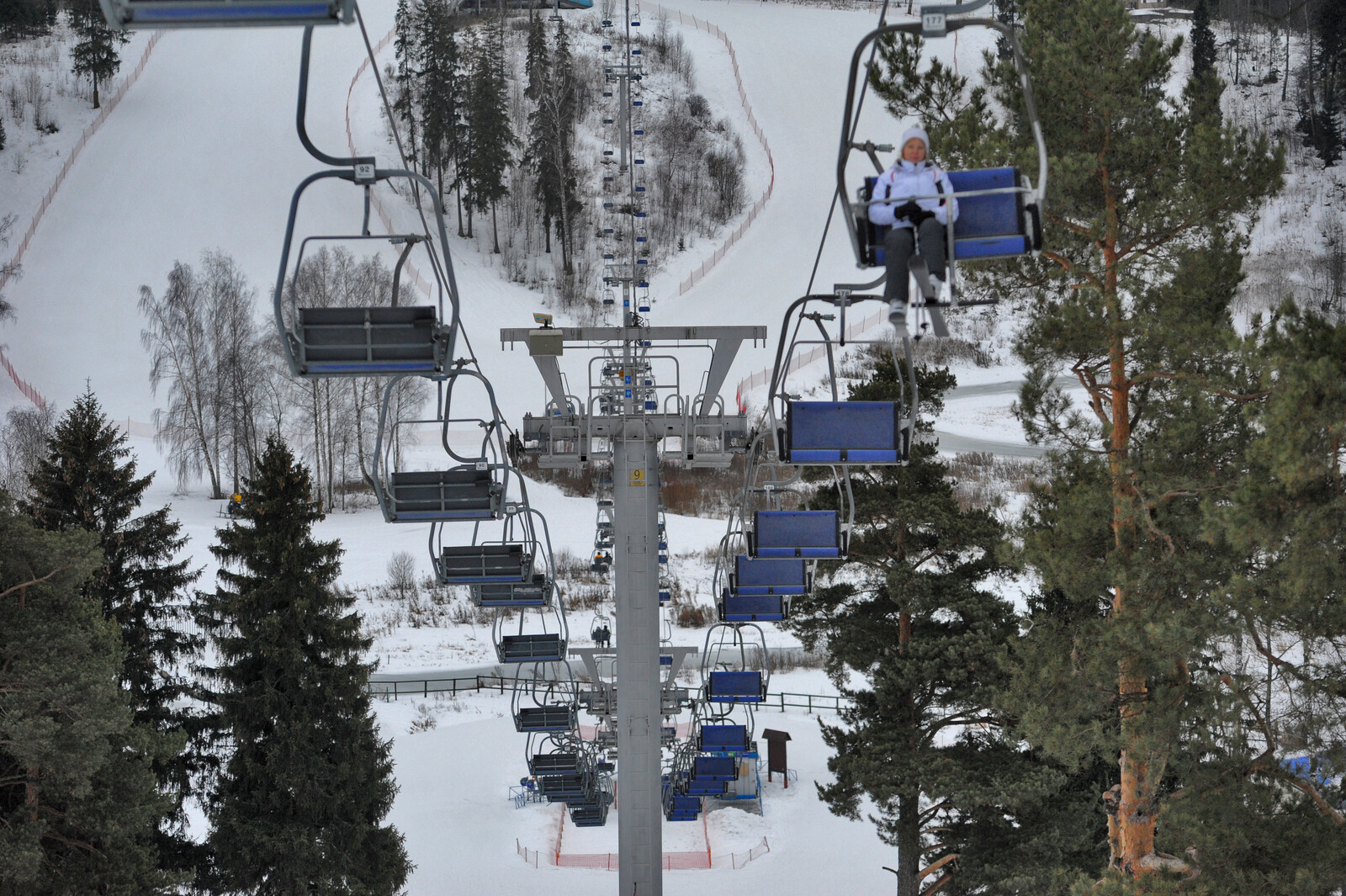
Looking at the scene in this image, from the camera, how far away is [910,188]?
16.9 ft

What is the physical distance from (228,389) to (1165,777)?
3103cm

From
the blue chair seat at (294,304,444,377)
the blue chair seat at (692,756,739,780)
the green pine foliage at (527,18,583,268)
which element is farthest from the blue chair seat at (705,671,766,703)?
the green pine foliage at (527,18,583,268)

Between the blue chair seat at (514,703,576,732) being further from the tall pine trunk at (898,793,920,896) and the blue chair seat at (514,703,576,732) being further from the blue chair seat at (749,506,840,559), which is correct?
the blue chair seat at (749,506,840,559)

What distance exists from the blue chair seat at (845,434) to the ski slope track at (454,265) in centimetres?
953

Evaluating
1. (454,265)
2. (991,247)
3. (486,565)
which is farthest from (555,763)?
(454,265)

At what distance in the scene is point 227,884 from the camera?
13.5 m

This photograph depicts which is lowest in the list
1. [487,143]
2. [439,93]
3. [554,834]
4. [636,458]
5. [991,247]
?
[554,834]

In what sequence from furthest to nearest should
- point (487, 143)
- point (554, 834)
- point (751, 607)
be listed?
point (487, 143) < point (554, 834) < point (751, 607)

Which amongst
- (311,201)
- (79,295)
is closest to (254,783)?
(79,295)

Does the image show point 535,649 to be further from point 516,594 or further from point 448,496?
point 448,496

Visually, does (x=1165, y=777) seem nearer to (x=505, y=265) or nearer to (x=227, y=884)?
(x=227, y=884)

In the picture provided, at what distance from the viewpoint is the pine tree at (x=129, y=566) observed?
45.8 ft

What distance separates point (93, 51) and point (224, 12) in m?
55.3

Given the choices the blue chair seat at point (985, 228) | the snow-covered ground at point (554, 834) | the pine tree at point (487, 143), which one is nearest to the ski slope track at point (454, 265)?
the snow-covered ground at point (554, 834)
